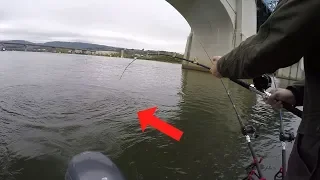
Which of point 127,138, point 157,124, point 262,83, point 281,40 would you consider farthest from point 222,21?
point 281,40

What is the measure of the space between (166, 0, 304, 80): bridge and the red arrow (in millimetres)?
19854

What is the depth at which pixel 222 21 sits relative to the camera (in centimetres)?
3231

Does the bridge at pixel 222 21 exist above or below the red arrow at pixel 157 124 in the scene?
above

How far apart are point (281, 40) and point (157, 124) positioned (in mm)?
6852

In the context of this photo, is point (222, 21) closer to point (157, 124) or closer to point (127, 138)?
point (157, 124)

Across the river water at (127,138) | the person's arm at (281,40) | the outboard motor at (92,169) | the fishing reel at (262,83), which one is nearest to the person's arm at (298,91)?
the fishing reel at (262,83)

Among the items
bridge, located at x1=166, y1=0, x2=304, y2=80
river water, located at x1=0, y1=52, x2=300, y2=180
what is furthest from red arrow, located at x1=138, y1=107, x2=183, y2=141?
bridge, located at x1=166, y1=0, x2=304, y2=80

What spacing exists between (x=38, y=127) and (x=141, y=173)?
3.51 metres

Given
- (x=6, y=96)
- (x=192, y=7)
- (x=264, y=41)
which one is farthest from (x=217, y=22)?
(x=264, y=41)

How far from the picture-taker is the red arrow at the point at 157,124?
23.8ft

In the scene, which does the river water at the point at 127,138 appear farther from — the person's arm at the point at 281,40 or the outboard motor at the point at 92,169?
the person's arm at the point at 281,40

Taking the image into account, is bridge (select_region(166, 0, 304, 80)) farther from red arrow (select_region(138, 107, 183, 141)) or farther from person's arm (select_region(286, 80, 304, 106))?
person's arm (select_region(286, 80, 304, 106))

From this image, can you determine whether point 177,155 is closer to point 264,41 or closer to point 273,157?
point 273,157

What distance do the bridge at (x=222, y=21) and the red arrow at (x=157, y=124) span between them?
65.1 ft
